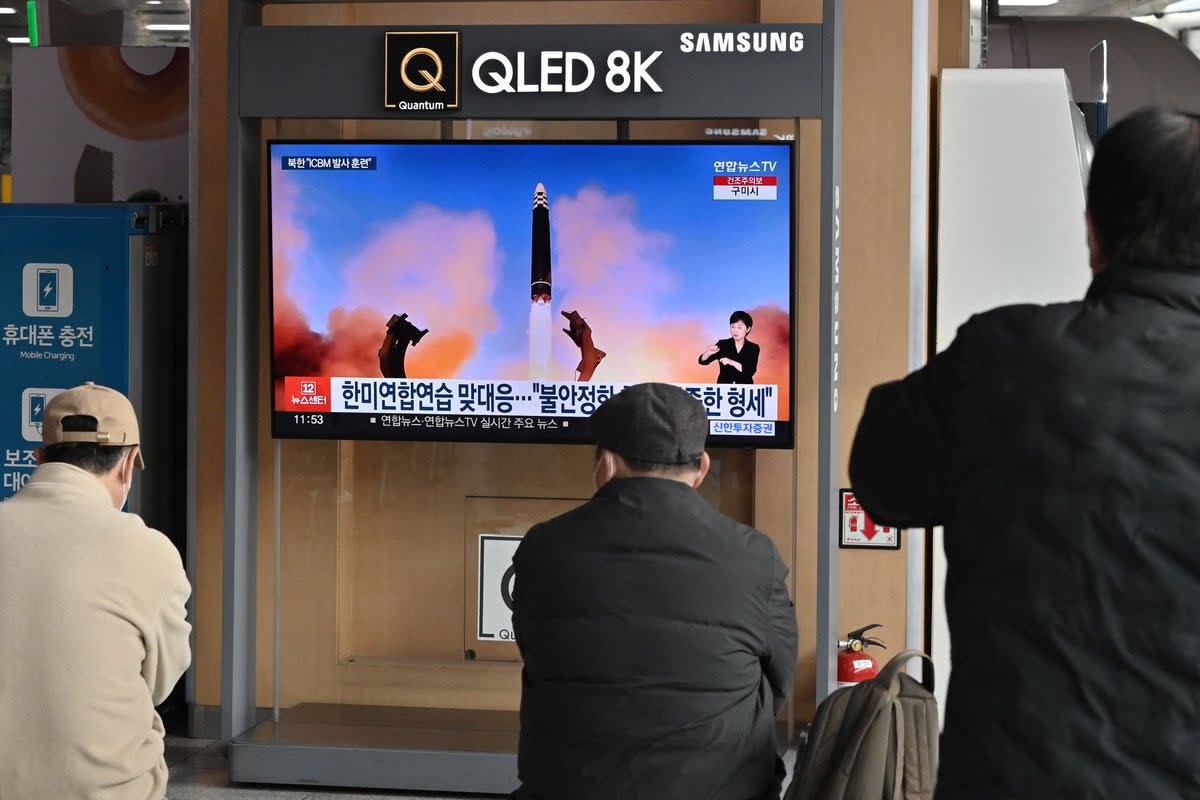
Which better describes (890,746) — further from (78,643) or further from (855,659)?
(855,659)

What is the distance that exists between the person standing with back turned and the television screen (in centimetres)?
303

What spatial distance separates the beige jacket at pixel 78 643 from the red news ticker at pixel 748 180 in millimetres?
2490

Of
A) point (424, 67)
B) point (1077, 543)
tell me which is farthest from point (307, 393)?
point (1077, 543)

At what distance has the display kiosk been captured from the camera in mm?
4473

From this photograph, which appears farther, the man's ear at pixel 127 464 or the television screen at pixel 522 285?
the television screen at pixel 522 285

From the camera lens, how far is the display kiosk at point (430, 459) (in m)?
4.47

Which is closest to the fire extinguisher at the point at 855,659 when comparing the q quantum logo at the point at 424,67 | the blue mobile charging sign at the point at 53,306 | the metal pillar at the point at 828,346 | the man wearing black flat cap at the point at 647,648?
the metal pillar at the point at 828,346

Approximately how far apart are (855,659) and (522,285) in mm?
1682

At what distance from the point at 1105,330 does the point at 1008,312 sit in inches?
3.9

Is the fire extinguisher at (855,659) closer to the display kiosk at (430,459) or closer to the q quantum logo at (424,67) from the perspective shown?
the display kiosk at (430,459)

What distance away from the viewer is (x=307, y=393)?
4.75 metres

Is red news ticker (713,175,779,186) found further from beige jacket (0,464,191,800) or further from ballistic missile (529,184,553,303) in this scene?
beige jacket (0,464,191,800)

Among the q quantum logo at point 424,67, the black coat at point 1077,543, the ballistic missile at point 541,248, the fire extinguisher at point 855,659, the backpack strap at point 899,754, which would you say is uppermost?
the q quantum logo at point 424,67

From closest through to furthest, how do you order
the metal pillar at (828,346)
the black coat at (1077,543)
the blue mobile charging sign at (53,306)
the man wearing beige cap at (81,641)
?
the black coat at (1077,543) → the man wearing beige cap at (81,641) → the metal pillar at (828,346) → the blue mobile charging sign at (53,306)
